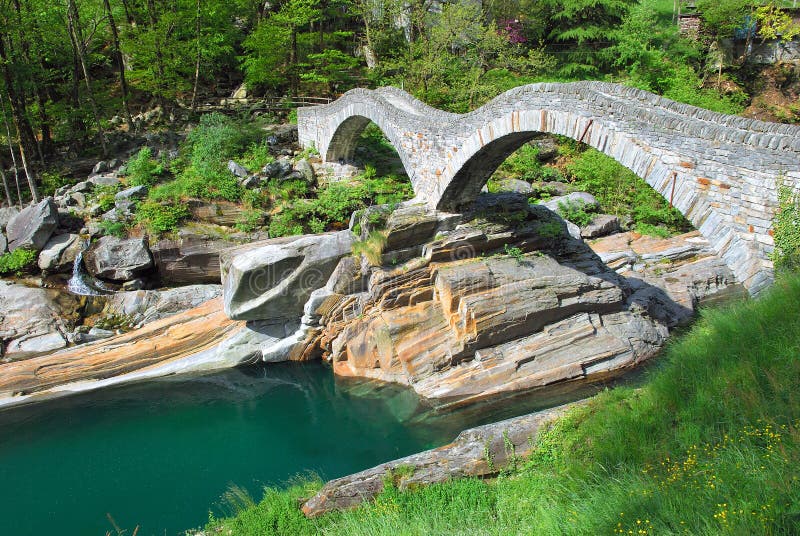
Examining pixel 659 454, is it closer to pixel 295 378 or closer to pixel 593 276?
pixel 593 276

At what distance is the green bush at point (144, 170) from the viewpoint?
17094 mm

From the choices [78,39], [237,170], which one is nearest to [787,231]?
[237,170]

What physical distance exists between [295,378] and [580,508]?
920 cm

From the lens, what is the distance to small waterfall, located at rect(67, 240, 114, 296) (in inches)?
559

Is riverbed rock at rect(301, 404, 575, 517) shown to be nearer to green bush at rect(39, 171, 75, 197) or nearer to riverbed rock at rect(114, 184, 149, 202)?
riverbed rock at rect(114, 184, 149, 202)

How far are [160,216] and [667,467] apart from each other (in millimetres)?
14841

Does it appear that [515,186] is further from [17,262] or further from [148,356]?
[17,262]

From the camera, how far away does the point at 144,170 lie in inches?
681

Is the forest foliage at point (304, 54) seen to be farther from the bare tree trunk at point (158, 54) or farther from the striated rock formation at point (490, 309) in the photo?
the striated rock formation at point (490, 309)

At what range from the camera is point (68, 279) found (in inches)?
572

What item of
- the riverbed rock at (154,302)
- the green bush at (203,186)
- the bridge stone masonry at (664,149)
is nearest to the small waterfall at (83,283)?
the riverbed rock at (154,302)

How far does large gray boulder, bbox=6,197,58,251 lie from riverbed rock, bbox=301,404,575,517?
42.1 feet

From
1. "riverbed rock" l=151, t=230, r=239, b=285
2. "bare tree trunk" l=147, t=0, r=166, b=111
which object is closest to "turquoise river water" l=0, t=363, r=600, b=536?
"riverbed rock" l=151, t=230, r=239, b=285

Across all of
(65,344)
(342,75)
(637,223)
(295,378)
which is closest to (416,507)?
(295,378)
